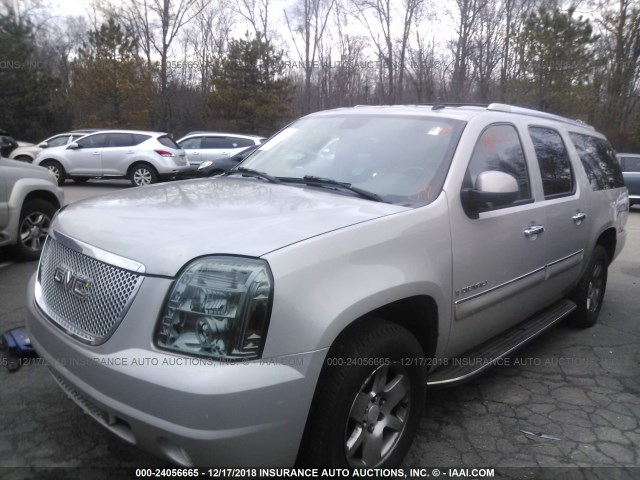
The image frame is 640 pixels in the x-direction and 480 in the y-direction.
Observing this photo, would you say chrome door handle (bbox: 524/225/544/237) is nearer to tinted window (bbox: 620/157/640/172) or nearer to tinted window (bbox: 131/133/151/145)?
tinted window (bbox: 620/157/640/172)

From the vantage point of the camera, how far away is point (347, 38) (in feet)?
119

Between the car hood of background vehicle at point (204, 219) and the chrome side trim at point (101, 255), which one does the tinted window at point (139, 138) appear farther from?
the chrome side trim at point (101, 255)

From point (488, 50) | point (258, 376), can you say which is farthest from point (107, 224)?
point (488, 50)

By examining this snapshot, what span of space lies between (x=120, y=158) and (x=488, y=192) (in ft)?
48.0

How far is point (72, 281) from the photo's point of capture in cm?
234

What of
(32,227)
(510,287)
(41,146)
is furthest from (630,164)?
(41,146)

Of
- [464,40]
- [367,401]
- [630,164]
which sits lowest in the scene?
[367,401]

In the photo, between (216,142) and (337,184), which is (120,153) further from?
(337,184)

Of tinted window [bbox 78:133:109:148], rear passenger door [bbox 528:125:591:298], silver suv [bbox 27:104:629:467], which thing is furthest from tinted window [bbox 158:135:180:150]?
rear passenger door [bbox 528:125:591:298]

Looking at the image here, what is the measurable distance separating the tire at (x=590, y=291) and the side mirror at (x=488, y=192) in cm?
211

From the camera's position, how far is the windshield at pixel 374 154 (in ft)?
9.72

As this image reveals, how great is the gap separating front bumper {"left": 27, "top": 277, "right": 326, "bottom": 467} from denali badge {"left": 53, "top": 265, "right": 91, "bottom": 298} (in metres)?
0.27

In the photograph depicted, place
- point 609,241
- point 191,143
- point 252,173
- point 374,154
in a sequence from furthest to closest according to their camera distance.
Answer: point 191,143
point 609,241
point 252,173
point 374,154

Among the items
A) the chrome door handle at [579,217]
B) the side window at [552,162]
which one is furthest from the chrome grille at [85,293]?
the chrome door handle at [579,217]
